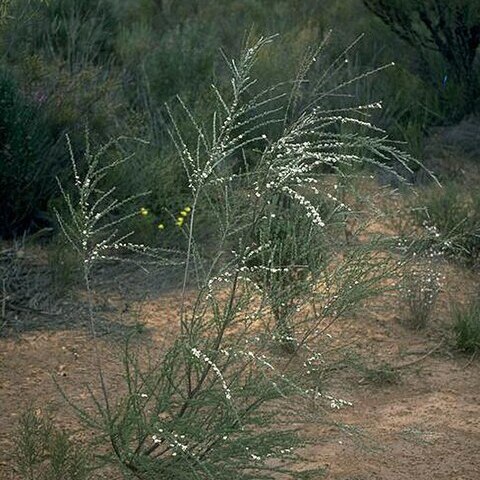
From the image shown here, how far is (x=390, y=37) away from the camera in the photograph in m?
14.1

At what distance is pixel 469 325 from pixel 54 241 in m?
2.88

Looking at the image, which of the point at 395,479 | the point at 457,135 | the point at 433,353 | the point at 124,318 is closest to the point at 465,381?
the point at 433,353

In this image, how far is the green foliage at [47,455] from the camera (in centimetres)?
421

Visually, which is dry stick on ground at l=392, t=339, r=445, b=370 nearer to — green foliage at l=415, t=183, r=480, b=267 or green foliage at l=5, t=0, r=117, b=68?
green foliage at l=415, t=183, r=480, b=267

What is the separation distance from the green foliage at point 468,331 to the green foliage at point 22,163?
10.4ft

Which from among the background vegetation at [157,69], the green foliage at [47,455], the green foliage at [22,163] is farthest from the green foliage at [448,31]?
the green foliage at [47,455]

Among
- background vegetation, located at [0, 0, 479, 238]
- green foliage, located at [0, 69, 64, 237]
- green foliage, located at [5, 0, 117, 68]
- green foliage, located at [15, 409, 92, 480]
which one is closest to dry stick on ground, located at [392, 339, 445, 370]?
green foliage, located at [15, 409, 92, 480]

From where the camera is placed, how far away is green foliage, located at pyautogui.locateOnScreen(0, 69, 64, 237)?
7.57m

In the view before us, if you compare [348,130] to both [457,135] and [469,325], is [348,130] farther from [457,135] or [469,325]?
[469,325]

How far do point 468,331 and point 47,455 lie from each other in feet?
9.11

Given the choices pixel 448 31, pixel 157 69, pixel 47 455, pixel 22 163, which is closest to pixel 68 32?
pixel 157 69

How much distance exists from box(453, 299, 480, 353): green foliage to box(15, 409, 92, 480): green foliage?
257 centimetres

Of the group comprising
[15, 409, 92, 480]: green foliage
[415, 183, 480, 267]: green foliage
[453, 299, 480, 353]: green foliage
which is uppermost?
[15, 409, 92, 480]: green foliage

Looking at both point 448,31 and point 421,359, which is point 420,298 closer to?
point 421,359
